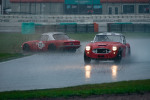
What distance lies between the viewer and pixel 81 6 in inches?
2333

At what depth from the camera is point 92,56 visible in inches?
655

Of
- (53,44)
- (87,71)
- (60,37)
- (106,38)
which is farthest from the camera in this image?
(60,37)

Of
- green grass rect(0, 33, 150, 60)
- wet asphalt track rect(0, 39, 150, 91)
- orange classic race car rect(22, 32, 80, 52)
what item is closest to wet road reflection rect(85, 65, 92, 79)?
wet asphalt track rect(0, 39, 150, 91)

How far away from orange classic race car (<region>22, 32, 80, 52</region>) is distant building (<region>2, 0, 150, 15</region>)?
3397cm

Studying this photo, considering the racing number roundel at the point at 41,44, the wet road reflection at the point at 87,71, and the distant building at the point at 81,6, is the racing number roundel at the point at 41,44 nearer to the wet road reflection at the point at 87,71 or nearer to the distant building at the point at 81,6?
the wet road reflection at the point at 87,71

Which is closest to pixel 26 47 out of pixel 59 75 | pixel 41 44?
pixel 41 44

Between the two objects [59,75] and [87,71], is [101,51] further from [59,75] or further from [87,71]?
[59,75]

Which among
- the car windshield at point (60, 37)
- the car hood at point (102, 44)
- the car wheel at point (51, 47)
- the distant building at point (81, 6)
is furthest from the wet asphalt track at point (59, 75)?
the distant building at point (81, 6)

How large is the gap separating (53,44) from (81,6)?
36.5 meters

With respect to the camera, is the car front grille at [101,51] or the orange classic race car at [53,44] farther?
the orange classic race car at [53,44]

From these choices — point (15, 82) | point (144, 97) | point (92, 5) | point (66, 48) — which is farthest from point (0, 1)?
point (144, 97)

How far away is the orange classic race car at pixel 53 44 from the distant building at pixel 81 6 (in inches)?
1338

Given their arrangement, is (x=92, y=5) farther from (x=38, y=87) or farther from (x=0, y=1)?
(x=38, y=87)

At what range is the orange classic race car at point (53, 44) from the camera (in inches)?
896
